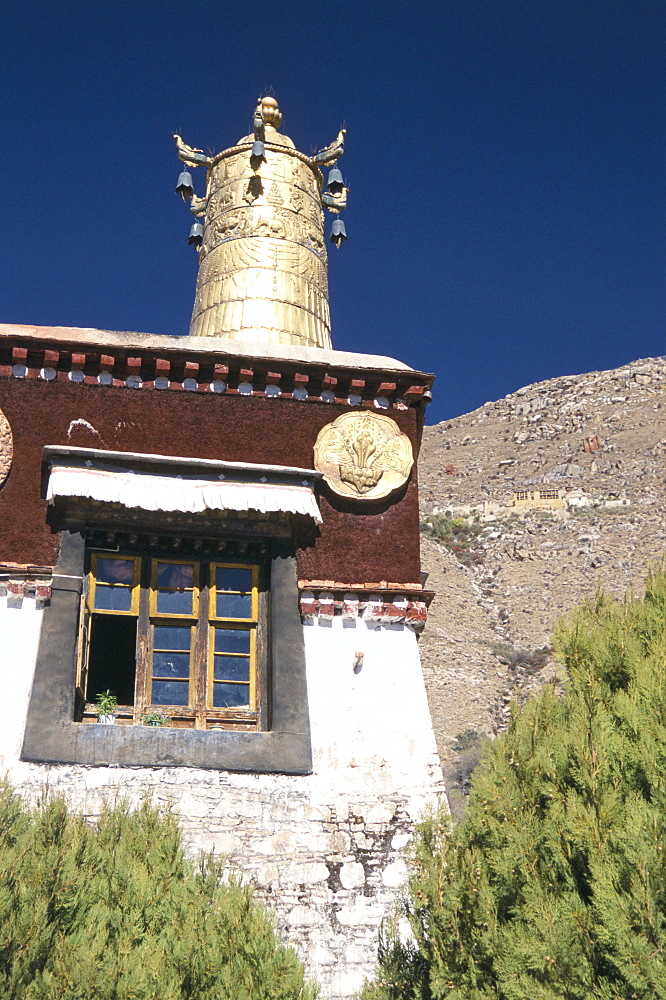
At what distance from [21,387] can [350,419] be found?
11.0ft

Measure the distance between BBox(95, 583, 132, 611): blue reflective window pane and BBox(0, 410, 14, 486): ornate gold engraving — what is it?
140 cm

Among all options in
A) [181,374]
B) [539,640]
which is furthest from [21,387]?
[539,640]

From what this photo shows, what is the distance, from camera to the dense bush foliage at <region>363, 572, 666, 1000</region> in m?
6.57

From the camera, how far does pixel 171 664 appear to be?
34.7 feet

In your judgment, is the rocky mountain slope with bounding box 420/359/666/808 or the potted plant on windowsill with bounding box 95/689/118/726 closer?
the potted plant on windowsill with bounding box 95/689/118/726

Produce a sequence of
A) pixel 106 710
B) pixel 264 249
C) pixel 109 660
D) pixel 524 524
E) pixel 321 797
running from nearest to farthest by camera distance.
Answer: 1. pixel 321 797
2. pixel 106 710
3. pixel 109 660
4. pixel 264 249
5. pixel 524 524

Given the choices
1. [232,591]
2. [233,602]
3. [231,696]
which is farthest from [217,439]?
[231,696]

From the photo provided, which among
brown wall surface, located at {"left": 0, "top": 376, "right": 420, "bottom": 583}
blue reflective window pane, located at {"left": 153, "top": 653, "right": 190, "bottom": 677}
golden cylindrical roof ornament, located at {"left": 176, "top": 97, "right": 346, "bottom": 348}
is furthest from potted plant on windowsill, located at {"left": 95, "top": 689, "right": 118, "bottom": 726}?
golden cylindrical roof ornament, located at {"left": 176, "top": 97, "right": 346, "bottom": 348}

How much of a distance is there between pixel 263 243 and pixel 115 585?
17.3 feet

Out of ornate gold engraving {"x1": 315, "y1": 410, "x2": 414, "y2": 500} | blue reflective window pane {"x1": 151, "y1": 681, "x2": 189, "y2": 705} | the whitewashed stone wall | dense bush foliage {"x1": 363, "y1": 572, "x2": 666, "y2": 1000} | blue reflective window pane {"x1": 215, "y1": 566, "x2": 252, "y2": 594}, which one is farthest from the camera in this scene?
ornate gold engraving {"x1": 315, "y1": 410, "x2": 414, "y2": 500}

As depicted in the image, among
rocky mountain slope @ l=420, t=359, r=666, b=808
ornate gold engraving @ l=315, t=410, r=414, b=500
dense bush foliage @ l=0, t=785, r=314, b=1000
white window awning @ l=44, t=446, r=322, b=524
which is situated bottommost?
dense bush foliage @ l=0, t=785, r=314, b=1000

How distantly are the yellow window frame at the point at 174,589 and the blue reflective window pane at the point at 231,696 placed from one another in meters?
0.71

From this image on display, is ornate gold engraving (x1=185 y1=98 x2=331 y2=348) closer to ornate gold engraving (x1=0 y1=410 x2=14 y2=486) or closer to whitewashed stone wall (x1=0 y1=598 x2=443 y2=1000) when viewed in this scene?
ornate gold engraving (x1=0 y1=410 x2=14 y2=486)

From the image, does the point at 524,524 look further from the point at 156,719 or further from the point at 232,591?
the point at 156,719
